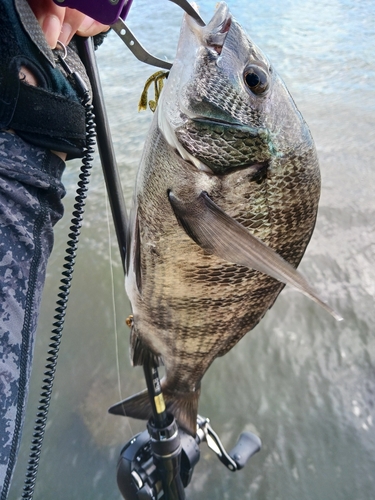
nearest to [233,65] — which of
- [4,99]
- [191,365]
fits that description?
[4,99]

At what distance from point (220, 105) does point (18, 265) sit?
50cm

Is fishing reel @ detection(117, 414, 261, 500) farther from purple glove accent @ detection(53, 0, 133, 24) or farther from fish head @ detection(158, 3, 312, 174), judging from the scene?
purple glove accent @ detection(53, 0, 133, 24)

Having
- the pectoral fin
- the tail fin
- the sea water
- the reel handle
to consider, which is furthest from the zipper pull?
the reel handle

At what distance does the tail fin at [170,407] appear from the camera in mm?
1317

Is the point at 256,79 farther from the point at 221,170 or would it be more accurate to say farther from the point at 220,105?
the point at 221,170

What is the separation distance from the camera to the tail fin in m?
1.32

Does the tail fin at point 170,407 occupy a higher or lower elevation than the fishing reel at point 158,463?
higher

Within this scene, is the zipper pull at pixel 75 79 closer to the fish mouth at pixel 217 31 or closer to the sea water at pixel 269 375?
the fish mouth at pixel 217 31

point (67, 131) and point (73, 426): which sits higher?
point (67, 131)

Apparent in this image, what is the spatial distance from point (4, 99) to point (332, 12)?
7.21 meters

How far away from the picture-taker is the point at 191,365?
47.2 inches

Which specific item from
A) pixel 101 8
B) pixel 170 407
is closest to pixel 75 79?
pixel 101 8

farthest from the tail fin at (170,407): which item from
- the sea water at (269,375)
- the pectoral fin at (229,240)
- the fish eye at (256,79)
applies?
the fish eye at (256,79)

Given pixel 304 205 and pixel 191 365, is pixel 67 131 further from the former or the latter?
pixel 191 365
